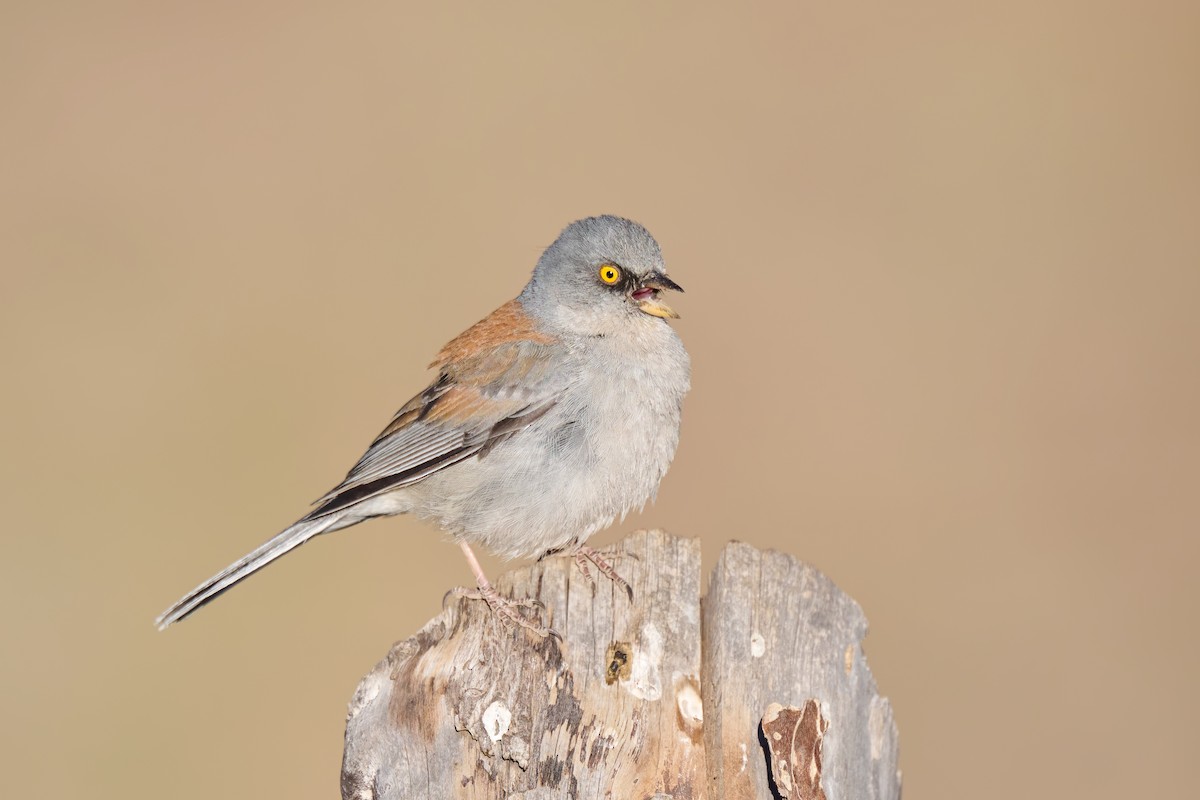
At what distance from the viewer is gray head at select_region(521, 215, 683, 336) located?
5902 mm

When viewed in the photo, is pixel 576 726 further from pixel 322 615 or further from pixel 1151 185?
pixel 1151 185

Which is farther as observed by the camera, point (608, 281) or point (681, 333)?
point (681, 333)

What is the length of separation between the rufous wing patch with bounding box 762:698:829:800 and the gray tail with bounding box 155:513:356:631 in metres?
2.45

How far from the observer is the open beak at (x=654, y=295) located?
19.4 feet

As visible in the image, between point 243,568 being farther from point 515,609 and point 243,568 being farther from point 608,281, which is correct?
point 608,281

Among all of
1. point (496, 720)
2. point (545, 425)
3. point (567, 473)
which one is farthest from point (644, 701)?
point (545, 425)

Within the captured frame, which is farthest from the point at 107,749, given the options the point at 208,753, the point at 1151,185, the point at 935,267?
the point at 1151,185

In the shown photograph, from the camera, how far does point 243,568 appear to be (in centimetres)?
527

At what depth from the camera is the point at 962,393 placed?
996 centimetres

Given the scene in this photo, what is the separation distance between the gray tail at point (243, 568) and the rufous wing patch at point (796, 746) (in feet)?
8.05

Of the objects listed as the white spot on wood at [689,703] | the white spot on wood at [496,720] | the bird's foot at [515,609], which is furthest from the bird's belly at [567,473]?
the white spot on wood at [496,720]

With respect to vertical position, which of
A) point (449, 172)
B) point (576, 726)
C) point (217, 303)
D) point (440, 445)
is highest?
point (449, 172)

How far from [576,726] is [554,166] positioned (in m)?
7.67

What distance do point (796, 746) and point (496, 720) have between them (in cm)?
93
